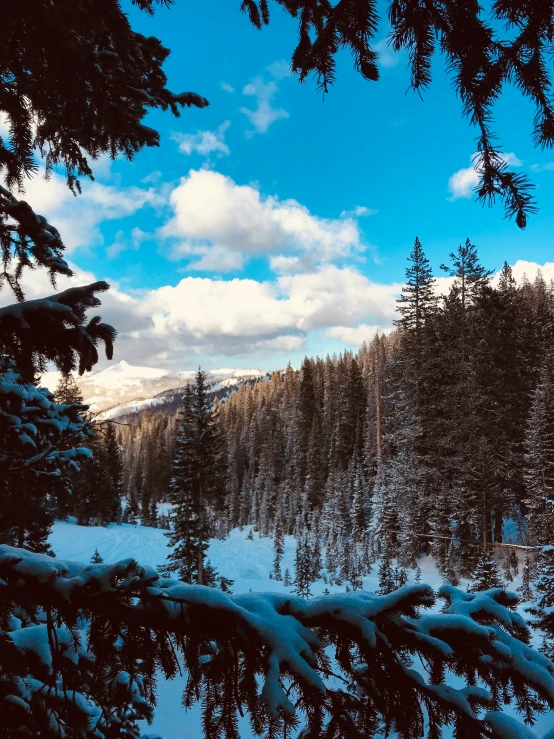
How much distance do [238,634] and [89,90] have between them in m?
3.17

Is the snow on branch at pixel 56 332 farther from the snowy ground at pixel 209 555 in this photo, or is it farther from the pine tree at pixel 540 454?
the pine tree at pixel 540 454

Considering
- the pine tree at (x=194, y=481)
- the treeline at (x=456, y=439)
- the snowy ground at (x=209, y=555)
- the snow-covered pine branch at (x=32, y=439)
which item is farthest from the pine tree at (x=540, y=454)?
the snow-covered pine branch at (x=32, y=439)

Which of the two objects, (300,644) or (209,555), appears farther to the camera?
(209,555)

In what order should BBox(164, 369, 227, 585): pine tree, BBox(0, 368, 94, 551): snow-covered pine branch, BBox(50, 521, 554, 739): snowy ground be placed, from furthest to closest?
BBox(50, 521, 554, 739): snowy ground
BBox(164, 369, 227, 585): pine tree
BBox(0, 368, 94, 551): snow-covered pine branch

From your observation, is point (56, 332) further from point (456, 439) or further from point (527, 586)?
Answer: point (456, 439)

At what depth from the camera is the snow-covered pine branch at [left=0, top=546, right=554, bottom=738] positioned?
1.46 metres

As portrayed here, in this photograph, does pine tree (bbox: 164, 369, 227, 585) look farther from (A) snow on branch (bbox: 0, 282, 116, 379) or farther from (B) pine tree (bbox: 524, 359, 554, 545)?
(A) snow on branch (bbox: 0, 282, 116, 379)

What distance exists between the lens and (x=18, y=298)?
3.49 m

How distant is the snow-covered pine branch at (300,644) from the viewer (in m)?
1.46

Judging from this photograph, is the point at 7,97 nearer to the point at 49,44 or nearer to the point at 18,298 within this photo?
the point at 49,44

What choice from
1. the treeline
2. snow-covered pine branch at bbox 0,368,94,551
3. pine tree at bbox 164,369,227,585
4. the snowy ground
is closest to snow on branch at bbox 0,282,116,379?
snow-covered pine branch at bbox 0,368,94,551

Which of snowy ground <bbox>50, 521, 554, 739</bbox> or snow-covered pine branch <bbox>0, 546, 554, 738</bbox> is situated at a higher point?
snow-covered pine branch <bbox>0, 546, 554, 738</bbox>

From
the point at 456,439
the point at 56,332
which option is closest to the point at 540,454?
the point at 456,439

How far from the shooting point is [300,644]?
1426mm
